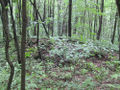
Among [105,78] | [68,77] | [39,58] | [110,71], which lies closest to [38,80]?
[68,77]

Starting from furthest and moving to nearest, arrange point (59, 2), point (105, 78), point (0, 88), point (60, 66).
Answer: point (59, 2), point (60, 66), point (105, 78), point (0, 88)

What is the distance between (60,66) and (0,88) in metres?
3.54

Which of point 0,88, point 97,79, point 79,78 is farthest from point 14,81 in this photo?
point 97,79

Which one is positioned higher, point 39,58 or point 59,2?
point 59,2

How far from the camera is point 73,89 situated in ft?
13.5

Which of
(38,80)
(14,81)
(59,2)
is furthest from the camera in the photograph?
(59,2)

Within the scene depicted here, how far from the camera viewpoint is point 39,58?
734cm

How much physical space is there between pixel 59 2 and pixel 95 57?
15205 mm

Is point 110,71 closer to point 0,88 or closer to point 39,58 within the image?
point 39,58

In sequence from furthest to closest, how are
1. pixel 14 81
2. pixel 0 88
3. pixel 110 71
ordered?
pixel 110 71 < pixel 14 81 < pixel 0 88

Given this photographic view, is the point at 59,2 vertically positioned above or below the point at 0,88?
above

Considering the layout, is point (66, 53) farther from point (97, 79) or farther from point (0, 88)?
point (0, 88)

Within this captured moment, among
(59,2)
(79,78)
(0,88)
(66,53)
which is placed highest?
(59,2)

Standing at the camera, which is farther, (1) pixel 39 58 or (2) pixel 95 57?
(2) pixel 95 57
